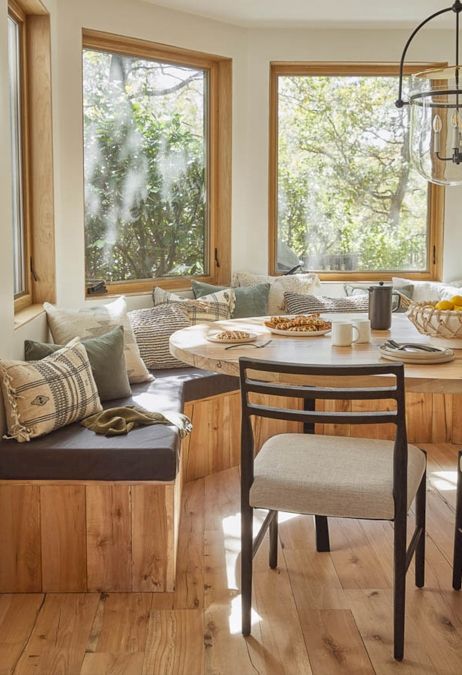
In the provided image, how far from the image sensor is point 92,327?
4078 mm

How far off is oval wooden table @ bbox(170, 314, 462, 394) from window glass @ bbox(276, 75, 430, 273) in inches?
91.7

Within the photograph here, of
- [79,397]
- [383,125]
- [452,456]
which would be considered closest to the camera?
[79,397]

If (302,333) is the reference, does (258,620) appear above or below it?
below

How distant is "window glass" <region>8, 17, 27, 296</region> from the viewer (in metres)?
3.99

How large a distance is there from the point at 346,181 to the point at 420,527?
331 cm

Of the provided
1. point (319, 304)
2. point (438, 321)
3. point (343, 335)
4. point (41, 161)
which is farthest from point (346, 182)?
point (343, 335)

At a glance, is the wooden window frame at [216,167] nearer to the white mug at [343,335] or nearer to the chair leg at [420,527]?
the white mug at [343,335]

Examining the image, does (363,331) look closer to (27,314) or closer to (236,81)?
(27,314)

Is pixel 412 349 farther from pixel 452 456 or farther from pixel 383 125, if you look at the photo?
pixel 383 125

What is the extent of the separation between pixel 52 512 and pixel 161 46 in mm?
3087

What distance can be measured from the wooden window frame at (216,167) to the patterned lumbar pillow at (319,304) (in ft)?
1.86

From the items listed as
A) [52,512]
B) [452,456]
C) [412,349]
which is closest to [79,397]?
[52,512]

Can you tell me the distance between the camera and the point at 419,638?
267 cm

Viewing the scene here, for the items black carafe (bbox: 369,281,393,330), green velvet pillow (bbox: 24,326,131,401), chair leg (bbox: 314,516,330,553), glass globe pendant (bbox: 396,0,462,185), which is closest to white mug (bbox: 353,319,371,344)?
black carafe (bbox: 369,281,393,330)
